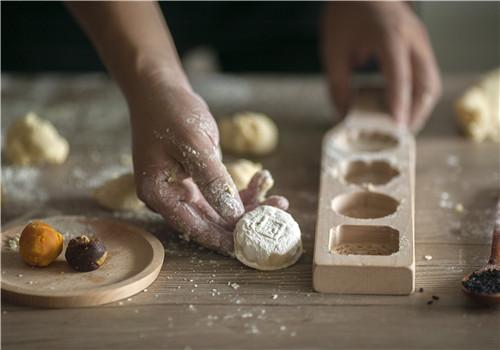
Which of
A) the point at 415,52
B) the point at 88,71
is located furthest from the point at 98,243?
the point at 88,71

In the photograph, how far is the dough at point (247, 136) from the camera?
2.15 meters

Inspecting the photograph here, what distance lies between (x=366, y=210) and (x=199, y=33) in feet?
3.60

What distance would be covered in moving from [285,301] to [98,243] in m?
0.37

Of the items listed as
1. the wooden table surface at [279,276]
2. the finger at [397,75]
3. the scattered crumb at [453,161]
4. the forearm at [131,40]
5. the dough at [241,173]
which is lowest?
the wooden table surface at [279,276]

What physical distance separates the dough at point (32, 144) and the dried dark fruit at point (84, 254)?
631 mm

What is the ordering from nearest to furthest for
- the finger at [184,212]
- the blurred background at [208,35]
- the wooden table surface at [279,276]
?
the wooden table surface at [279,276], the finger at [184,212], the blurred background at [208,35]

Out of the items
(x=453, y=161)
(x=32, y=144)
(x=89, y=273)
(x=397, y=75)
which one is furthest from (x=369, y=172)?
(x=32, y=144)

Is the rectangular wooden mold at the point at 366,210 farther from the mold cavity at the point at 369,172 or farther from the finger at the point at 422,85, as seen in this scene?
the finger at the point at 422,85

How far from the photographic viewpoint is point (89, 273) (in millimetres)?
1489

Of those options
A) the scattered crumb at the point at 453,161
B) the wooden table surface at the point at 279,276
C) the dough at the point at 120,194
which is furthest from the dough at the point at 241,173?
the scattered crumb at the point at 453,161

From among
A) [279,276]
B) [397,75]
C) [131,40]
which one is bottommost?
[279,276]

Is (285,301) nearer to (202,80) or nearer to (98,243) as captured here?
(98,243)

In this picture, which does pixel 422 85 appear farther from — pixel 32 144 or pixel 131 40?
pixel 32 144

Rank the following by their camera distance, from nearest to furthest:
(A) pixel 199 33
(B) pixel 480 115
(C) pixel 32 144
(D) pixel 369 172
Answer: (D) pixel 369 172 < (C) pixel 32 144 < (B) pixel 480 115 < (A) pixel 199 33
